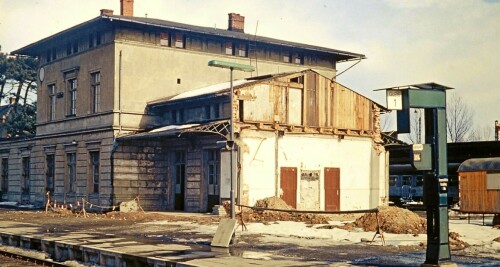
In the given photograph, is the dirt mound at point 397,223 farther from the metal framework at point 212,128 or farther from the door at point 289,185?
the metal framework at point 212,128

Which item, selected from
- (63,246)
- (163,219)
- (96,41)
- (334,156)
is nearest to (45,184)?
(96,41)

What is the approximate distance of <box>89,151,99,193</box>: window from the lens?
3422cm

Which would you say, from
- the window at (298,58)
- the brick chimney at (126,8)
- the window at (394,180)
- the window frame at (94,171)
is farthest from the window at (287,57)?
the window frame at (94,171)

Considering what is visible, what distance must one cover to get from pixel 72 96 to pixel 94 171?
16.9ft

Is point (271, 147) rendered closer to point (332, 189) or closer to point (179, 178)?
point (332, 189)

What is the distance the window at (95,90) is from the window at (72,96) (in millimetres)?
2224

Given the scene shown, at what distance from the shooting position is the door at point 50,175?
38.4 metres

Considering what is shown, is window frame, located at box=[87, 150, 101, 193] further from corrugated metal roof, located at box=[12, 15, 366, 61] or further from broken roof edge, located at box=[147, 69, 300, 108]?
corrugated metal roof, located at box=[12, 15, 366, 61]

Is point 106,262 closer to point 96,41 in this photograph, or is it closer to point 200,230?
point 200,230

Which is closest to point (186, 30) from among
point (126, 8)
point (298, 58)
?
point (126, 8)

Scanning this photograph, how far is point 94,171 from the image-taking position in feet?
113

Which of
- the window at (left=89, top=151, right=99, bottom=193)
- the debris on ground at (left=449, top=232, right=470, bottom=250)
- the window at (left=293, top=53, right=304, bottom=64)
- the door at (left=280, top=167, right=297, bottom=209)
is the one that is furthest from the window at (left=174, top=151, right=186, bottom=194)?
the debris on ground at (left=449, top=232, right=470, bottom=250)

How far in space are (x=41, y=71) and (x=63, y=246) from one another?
25639 mm

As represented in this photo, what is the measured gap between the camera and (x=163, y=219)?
27.0m
